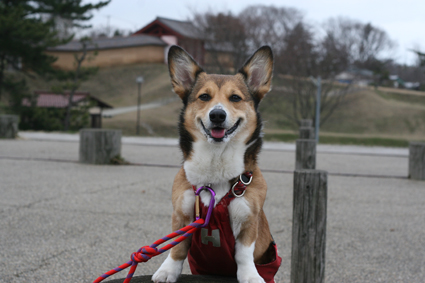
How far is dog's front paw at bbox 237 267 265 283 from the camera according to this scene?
7.15ft

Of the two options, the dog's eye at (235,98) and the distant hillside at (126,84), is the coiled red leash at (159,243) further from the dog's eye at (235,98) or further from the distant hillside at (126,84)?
the distant hillside at (126,84)

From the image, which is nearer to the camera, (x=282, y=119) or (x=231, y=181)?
(x=231, y=181)

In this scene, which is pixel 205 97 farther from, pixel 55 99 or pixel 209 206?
pixel 55 99

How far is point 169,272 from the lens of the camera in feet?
7.61

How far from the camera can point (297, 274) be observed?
2.90m

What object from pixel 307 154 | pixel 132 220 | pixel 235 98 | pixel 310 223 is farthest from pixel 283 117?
pixel 235 98

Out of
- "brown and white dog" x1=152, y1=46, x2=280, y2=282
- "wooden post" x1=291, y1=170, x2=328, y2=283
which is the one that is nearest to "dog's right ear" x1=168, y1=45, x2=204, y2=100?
"brown and white dog" x1=152, y1=46, x2=280, y2=282

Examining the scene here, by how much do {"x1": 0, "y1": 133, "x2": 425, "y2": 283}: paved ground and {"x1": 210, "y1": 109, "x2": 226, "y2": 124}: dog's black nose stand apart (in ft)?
6.84

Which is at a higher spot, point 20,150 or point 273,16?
point 273,16

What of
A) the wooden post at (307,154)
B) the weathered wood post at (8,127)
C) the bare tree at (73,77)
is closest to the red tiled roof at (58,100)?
the bare tree at (73,77)

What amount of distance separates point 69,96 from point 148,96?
456 inches

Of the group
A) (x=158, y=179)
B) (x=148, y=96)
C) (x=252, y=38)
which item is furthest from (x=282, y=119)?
(x=158, y=179)

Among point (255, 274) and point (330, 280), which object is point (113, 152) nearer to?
point (330, 280)

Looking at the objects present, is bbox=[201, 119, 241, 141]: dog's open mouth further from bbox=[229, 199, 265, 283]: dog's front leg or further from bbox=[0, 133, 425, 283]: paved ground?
bbox=[0, 133, 425, 283]: paved ground
